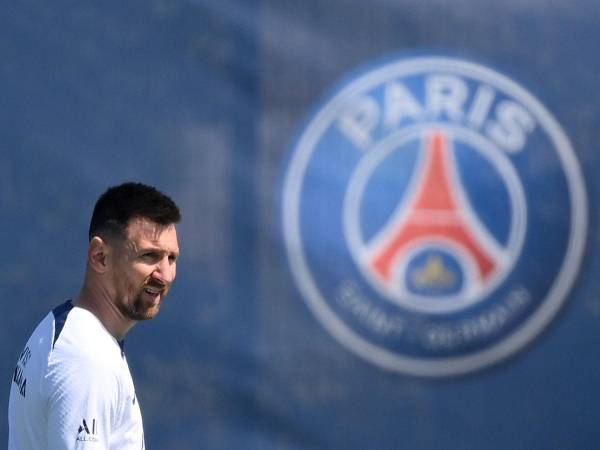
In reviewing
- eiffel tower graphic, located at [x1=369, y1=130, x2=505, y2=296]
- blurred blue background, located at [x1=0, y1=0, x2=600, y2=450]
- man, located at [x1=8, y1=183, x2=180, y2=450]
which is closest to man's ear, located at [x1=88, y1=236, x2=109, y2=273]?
man, located at [x1=8, y1=183, x2=180, y2=450]

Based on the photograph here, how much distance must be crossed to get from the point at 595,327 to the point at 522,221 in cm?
33

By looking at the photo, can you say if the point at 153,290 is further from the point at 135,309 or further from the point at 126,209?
the point at 126,209

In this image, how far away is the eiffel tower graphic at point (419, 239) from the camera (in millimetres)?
3307

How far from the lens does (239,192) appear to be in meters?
3.33

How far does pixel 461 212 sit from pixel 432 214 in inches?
2.9

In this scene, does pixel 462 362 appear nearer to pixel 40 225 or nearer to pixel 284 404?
pixel 284 404

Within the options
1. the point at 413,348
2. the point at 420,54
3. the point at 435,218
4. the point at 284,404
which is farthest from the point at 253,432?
the point at 420,54

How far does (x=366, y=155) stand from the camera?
3.31m

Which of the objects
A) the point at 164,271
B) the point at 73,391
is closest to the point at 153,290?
the point at 164,271

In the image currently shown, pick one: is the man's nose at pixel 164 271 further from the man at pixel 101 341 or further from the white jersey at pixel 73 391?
the white jersey at pixel 73 391

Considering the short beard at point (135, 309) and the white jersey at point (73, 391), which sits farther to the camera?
the short beard at point (135, 309)

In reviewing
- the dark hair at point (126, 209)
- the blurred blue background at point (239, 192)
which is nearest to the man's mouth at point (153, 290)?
the dark hair at point (126, 209)

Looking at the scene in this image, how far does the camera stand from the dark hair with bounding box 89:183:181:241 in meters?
2.30

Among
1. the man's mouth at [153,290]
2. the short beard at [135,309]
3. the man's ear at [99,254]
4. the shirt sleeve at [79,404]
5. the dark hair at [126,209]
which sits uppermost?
the dark hair at [126,209]
